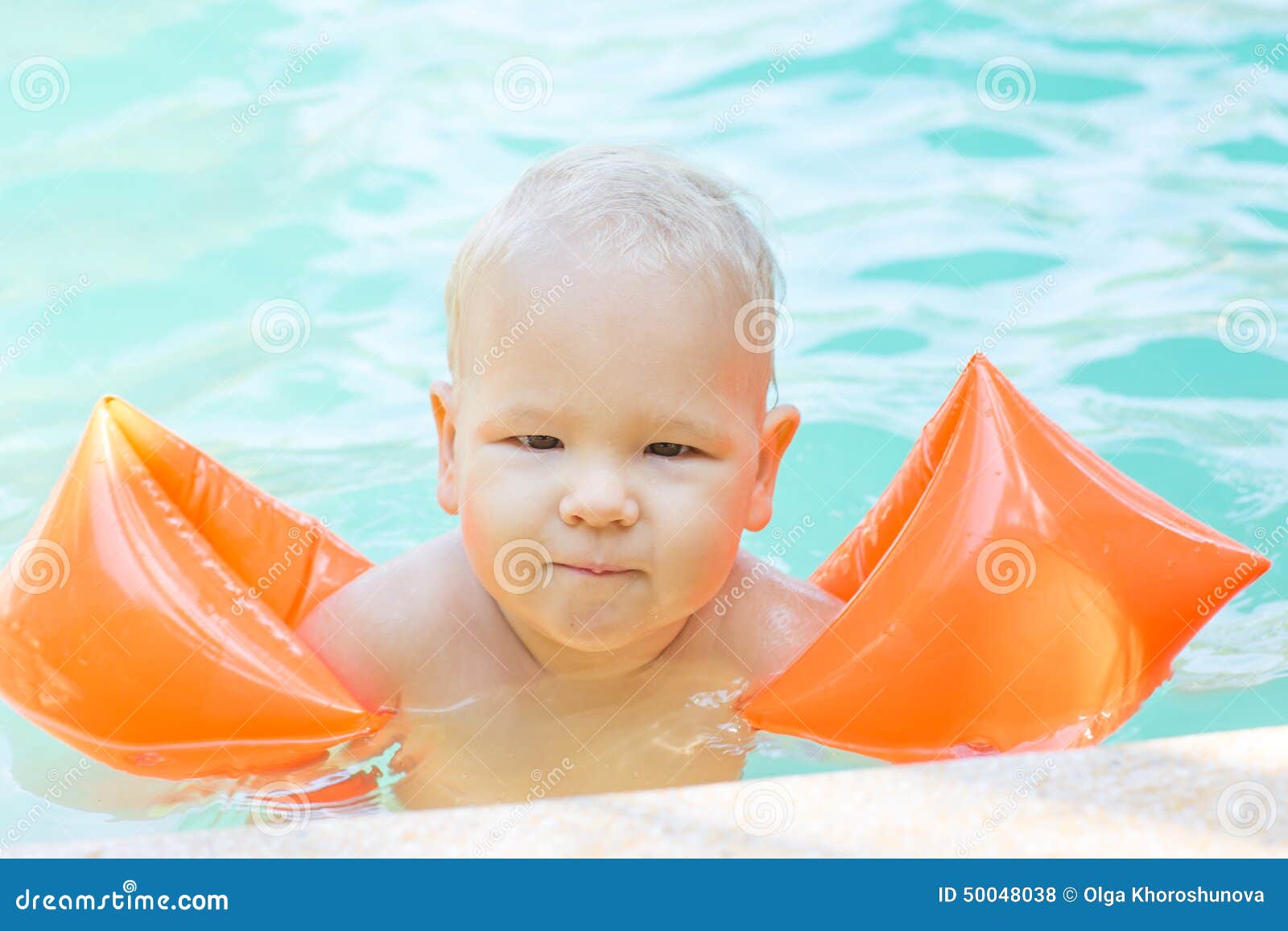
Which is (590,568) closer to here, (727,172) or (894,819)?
(894,819)

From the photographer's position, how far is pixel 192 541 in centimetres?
301

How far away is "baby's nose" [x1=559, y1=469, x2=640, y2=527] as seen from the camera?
2395 millimetres

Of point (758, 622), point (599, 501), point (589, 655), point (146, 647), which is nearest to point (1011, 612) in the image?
point (758, 622)

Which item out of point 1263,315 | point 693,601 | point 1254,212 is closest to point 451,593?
point 693,601

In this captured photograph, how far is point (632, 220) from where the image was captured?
2547 millimetres

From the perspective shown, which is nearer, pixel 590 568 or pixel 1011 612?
pixel 590 568

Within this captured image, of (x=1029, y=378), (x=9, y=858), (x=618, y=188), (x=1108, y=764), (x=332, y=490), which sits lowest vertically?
(x=9, y=858)

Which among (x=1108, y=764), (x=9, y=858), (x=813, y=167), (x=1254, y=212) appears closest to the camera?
(x=9, y=858)

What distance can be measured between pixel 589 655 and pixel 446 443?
49 centimetres

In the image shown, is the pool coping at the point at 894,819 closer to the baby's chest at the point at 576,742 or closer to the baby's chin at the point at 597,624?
the baby's chin at the point at 597,624

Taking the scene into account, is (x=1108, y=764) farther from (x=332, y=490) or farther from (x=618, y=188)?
(x=332, y=490)

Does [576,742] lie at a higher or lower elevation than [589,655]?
lower

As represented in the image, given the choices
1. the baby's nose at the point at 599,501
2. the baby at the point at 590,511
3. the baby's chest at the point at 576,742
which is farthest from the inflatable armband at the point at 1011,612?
the baby's nose at the point at 599,501

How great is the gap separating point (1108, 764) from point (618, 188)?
4.26 ft
